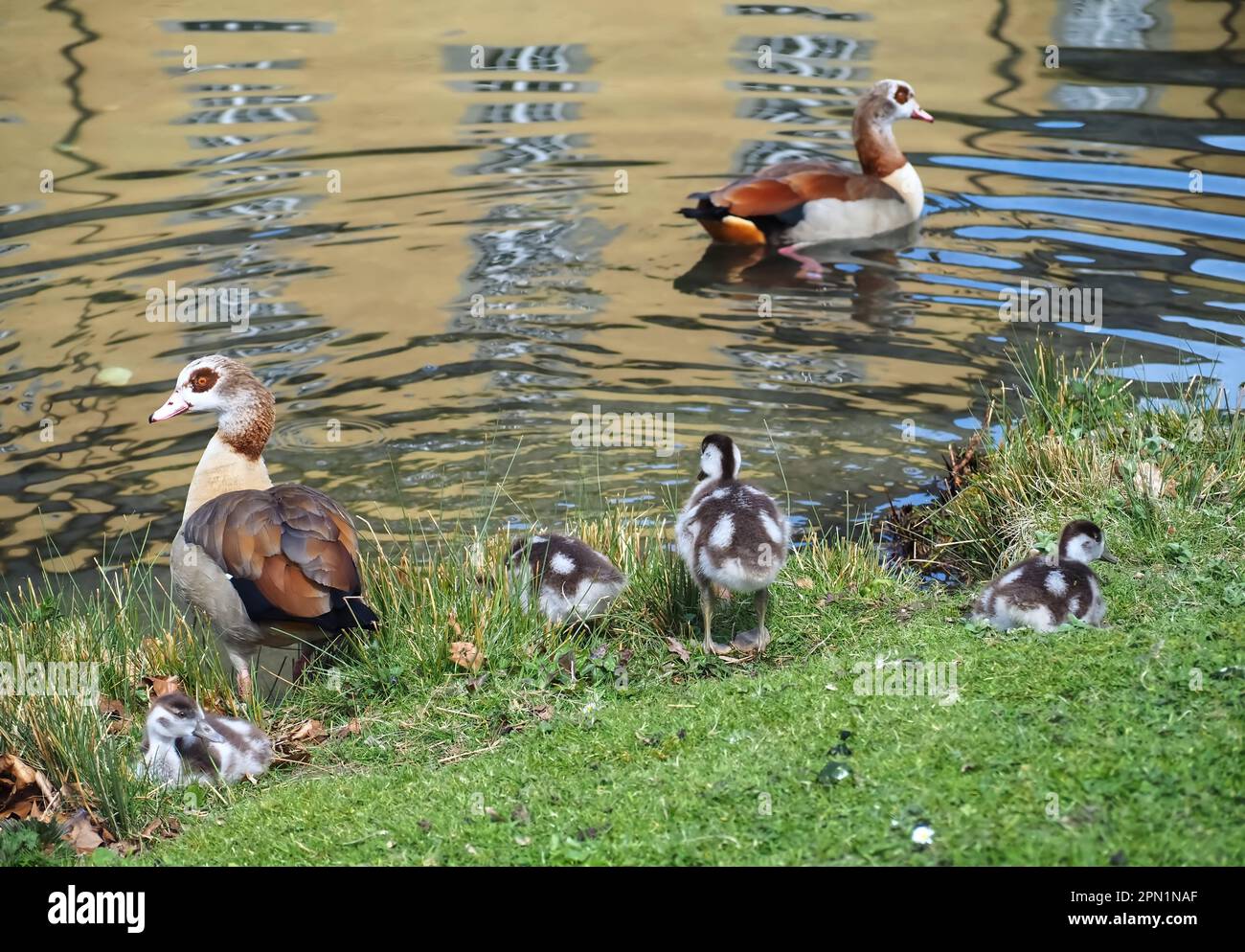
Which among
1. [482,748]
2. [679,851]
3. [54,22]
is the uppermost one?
[54,22]

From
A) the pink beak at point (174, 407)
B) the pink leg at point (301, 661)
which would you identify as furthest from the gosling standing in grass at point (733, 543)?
the pink beak at point (174, 407)

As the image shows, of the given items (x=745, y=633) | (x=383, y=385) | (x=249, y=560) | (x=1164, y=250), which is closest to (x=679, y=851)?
(x=745, y=633)

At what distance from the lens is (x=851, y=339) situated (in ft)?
44.9

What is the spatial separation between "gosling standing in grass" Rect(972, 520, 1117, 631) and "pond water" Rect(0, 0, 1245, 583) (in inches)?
93.9

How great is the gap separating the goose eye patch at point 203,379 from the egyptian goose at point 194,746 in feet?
9.80

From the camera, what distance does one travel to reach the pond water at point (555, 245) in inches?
455

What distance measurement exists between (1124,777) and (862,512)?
5345 mm

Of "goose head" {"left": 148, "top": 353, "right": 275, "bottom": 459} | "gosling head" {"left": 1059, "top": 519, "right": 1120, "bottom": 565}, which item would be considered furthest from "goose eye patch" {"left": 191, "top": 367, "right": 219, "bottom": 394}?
"gosling head" {"left": 1059, "top": 519, "right": 1120, "bottom": 565}

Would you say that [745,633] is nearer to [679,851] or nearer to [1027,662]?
[1027,662]

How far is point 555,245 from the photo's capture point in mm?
16234

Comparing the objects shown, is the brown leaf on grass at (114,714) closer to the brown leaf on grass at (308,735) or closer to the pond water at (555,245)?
the brown leaf on grass at (308,735)

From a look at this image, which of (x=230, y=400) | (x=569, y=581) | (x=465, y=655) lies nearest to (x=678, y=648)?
(x=569, y=581)

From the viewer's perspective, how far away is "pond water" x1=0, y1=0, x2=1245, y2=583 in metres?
11.6

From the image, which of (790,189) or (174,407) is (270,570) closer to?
(174,407)
